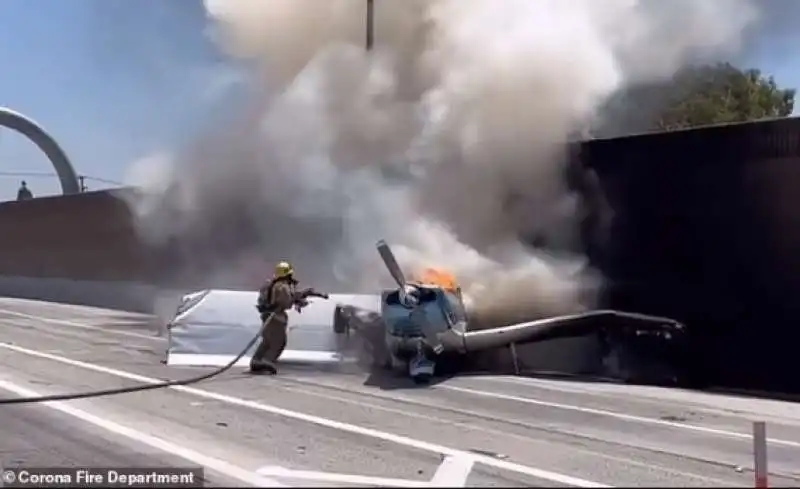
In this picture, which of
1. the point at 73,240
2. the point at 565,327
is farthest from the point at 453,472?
the point at 73,240

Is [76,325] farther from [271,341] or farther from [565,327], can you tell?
[565,327]

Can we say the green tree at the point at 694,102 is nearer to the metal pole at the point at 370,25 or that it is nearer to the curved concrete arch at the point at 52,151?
the metal pole at the point at 370,25

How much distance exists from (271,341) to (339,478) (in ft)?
26.7

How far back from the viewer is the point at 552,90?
20.0 m

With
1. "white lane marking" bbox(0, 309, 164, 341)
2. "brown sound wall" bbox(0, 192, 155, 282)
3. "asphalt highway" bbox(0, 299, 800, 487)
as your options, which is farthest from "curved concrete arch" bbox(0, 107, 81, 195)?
"asphalt highway" bbox(0, 299, 800, 487)

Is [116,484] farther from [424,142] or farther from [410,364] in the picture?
[424,142]

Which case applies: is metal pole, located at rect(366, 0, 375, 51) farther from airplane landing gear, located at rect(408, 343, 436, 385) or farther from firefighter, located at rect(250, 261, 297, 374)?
airplane landing gear, located at rect(408, 343, 436, 385)

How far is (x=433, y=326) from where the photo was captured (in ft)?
49.0

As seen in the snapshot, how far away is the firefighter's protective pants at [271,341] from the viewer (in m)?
15.8

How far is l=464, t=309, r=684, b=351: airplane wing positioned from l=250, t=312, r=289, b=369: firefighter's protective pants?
2.76 m

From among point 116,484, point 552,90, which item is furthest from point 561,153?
point 116,484

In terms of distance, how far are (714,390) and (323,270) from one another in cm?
982

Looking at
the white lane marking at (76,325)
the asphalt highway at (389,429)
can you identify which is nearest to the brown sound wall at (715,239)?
the asphalt highway at (389,429)

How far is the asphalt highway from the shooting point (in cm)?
850
